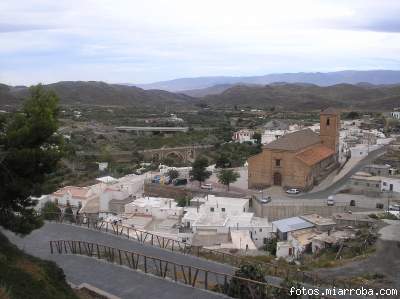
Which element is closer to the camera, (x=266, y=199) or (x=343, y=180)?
(x=266, y=199)

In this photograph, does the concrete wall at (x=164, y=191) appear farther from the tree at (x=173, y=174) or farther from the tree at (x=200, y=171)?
the tree at (x=173, y=174)

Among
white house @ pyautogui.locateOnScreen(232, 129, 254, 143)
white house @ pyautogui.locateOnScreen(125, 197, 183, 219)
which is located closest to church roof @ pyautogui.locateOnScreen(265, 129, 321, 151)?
white house @ pyautogui.locateOnScreen(125, 197, 183, 219)

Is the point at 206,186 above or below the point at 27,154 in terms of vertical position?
below

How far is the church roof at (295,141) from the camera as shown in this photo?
30.2 m

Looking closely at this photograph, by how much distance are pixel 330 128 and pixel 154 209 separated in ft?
50.5

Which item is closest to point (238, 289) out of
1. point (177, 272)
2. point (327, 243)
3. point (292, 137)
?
point (177, 272)

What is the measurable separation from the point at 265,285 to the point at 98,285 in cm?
403

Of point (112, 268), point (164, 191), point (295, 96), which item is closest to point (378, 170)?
point (164, 191)

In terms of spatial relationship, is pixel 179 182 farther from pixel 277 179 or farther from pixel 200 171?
pixel 277 179

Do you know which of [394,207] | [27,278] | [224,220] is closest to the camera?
[27,278]

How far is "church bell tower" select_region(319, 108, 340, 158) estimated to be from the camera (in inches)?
1363

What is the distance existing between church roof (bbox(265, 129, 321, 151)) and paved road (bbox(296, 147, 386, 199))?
291cm

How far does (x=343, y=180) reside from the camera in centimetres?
3150

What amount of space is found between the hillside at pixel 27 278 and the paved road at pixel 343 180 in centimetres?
1932
